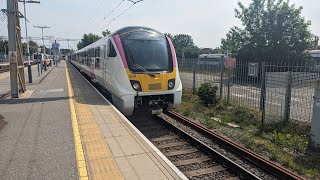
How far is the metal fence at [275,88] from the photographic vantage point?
836cm

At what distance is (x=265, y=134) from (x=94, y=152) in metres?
4.83

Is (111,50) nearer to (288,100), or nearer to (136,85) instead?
(136,85)

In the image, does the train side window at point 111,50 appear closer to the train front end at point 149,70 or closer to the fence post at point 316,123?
the train front end at point 149,70

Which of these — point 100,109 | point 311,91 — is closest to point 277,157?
point 311,91

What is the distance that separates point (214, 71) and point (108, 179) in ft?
32.6

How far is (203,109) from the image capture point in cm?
1160

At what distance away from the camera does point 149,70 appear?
9078 millimetres

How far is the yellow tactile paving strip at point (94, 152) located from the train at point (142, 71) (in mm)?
1426

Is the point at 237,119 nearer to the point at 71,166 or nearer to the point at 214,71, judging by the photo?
the point at 214,71

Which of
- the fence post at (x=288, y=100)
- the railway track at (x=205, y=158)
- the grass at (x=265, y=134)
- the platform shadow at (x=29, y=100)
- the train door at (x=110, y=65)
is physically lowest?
the railway track at (x=205, y=158)

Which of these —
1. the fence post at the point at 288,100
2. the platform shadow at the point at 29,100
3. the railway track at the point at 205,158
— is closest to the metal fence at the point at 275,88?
the fence post at the point at 288,100

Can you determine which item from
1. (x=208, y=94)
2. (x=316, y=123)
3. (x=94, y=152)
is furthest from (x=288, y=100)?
(x=94, y=152)

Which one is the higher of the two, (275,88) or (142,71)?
(142,71)

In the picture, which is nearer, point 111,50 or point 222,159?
point 222,159
